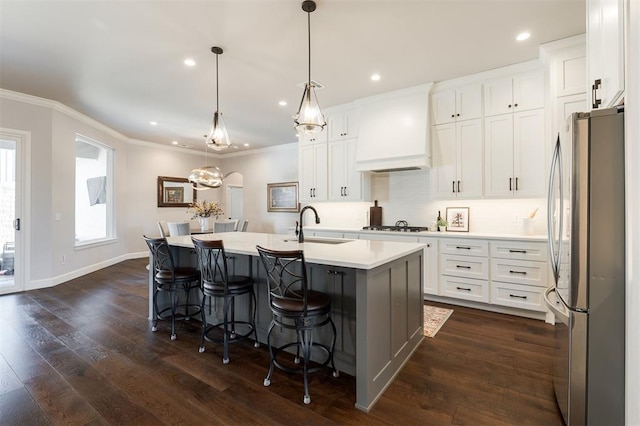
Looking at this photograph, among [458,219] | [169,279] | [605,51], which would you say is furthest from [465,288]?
[169,279]

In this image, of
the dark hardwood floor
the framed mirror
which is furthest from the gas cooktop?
the framed mirror

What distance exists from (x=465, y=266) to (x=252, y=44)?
3544 mm

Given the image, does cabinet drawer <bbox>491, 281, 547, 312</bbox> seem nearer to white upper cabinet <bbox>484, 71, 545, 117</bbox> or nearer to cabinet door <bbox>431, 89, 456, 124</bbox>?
white upper cabinet <bbox>484, 71, 545, 117</bbox>

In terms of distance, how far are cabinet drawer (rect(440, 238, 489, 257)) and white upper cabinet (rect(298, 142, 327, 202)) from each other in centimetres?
216

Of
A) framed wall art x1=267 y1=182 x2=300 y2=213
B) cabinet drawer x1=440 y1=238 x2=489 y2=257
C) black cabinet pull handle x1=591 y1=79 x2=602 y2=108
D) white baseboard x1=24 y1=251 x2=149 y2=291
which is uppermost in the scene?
black cabinet pull handle x1=591 y1=79 x2=602 y2=108

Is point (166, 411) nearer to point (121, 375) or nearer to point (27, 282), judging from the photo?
point (121, 375)

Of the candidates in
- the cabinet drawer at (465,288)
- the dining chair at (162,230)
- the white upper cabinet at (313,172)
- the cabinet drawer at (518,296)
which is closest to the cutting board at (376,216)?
the white upper cabinet at (313,172)

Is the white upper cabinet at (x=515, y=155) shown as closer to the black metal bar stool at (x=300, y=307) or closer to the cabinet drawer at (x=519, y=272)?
the cabinet drawer at (x=519, y=272)

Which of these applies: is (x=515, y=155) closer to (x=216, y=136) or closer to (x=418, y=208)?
(x=418, y=208)

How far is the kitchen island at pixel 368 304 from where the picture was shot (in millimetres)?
1934

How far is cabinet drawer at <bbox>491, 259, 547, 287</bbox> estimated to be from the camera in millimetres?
3266

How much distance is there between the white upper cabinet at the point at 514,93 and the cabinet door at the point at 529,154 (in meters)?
0.11

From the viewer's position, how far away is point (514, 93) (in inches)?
142

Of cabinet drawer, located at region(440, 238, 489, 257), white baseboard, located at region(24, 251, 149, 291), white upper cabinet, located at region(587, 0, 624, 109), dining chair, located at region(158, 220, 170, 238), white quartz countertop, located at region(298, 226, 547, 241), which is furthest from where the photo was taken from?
dining chair, located at region(158, 220, 170, 238)
